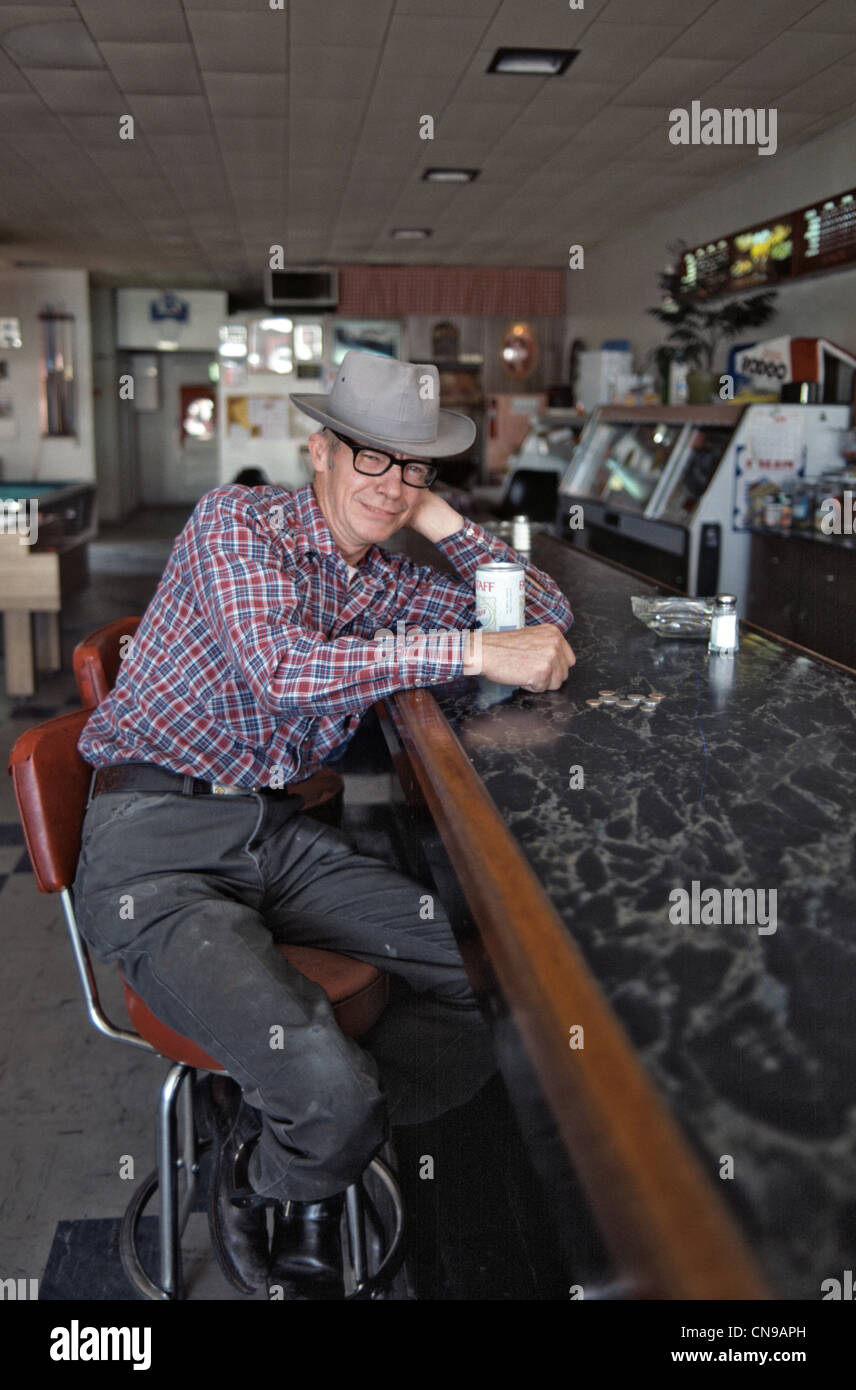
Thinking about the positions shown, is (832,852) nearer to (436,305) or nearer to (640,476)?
(640,476)

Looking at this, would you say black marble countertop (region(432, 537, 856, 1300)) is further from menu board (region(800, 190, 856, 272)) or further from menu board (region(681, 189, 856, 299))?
menu board (region(681, 189, 856, 299))

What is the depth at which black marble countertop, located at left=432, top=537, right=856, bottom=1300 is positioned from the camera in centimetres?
74

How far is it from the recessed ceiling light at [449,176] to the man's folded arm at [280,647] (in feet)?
19.2

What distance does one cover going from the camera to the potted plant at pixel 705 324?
5961mm

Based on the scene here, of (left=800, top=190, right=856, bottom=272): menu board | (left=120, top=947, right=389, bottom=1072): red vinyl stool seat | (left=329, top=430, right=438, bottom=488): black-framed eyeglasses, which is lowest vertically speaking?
(left=120, top=947, right=389, bottom=1072): red vinyl stool seat

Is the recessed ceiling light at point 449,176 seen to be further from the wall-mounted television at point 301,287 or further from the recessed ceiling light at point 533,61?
the wall-mounted television at point 301,287

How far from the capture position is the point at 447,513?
2.26 m

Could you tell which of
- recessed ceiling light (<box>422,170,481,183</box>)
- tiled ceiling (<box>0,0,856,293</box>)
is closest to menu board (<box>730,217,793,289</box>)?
tiled ceiling (<box>0,0,856,293</box>)

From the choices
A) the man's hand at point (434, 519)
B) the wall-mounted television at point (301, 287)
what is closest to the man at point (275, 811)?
the man's hand at point (434, 519)

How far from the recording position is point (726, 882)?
1083 mm

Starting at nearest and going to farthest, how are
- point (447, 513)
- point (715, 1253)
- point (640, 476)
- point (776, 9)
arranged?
point (715, 1253) → point (447, 513) → point (776, 9) → point (640, 476)

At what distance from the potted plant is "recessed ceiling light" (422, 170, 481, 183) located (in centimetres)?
144
